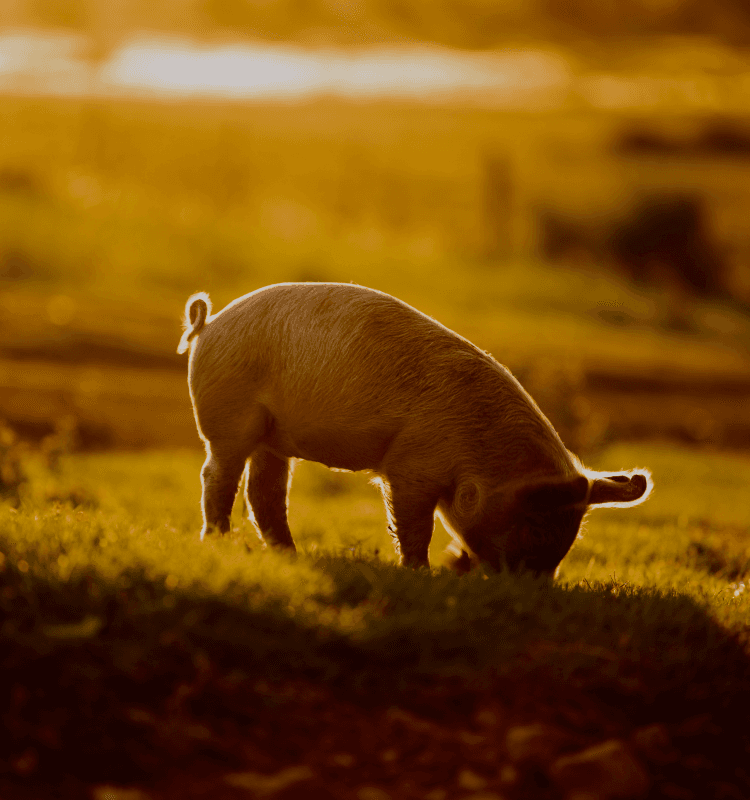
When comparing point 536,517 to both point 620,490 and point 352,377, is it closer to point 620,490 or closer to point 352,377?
point 620,490

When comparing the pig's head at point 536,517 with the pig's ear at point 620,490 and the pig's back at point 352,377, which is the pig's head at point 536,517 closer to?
the pig's ear at point 620,490

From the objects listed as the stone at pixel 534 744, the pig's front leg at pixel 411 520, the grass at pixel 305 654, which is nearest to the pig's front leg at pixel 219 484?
the grass at pixel 305 654

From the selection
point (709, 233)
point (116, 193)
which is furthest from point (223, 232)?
point (709, 233)

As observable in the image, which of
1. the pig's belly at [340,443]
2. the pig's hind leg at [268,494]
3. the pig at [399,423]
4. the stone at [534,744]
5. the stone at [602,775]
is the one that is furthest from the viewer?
the pig's hind leg at [268,494]

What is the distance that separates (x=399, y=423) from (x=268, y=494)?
1017mm

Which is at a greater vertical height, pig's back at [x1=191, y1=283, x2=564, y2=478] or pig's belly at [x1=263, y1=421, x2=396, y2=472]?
pig's back at [x1=191, y1=283, x2=564, y2=478]

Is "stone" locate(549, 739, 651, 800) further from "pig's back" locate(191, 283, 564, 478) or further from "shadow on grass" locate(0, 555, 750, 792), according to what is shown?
"pig's back" locate(191, 283, 564, 478)

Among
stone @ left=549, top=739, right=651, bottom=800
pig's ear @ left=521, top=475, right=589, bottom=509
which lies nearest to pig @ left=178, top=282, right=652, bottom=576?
pig's ear @ left=521, top=475, right=589, bottom=509

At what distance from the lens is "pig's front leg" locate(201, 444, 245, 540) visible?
4.76 meters

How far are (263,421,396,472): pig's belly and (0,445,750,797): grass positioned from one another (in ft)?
1.45

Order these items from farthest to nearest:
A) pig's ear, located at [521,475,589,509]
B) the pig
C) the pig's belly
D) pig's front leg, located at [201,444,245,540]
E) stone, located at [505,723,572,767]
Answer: pig's front leg, located at [201,444,245,540]
the pig's belly
the pig
pig's ear, located at [521,475,589,509]
stone, located at [505,723,572,767]

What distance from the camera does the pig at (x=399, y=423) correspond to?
432 centimetres

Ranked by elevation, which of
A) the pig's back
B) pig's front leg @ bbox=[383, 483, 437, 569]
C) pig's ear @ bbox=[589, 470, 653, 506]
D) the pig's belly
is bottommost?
pig's front leg @ bbox=[383, 483, 437, 569]

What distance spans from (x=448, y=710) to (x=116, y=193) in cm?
2153
